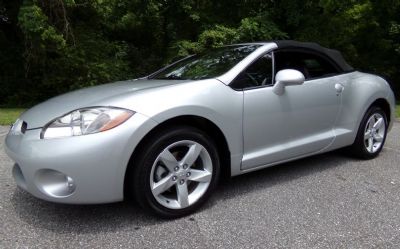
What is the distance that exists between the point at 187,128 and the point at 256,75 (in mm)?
898

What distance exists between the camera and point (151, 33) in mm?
14117

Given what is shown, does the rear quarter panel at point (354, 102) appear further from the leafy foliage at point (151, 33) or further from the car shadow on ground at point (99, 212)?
the leafy foliage at point (151, 33)

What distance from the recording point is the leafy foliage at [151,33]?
11164 millimetres

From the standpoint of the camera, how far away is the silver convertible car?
112 inches

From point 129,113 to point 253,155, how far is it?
1.18 m

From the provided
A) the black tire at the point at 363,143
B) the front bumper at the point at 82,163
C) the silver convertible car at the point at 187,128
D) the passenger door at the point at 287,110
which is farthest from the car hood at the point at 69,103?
the black tire at the point at 363,143

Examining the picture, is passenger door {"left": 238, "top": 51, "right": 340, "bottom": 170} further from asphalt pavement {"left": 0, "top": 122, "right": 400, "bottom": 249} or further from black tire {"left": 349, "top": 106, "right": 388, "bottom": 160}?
black tire {"left": 349, "top": 106, "right": 388, "bottom": 160}

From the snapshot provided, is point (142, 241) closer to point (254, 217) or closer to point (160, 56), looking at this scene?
point (254, 217)

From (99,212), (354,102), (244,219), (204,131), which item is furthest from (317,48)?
(99,212)

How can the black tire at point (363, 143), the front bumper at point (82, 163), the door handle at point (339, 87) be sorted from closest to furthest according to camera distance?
1. the front bumper at point (82, 163)
2. the door handle at point (339, 87)
3. the black tire at point (363, 143)

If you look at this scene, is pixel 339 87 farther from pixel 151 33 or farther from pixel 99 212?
pixel 151 33

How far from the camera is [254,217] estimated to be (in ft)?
10.5

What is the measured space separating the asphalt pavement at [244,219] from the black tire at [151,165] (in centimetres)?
9

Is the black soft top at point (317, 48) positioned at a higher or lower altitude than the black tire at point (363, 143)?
higher
